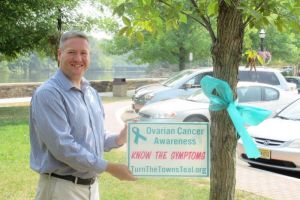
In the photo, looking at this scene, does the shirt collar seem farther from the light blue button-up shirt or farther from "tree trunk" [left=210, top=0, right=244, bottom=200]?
"tree trunk" [left=210, top=0, right=244, bottom=200]

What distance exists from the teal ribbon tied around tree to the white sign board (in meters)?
0.16

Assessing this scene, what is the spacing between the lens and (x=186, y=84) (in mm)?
15461

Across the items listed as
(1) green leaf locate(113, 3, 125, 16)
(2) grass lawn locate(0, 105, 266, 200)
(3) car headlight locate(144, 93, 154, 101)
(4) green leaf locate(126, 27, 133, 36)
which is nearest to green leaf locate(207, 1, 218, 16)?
(4) green leaf locate(126, 27, 133, 36)

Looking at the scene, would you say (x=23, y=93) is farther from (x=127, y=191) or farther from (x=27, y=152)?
(x=127, y=191)

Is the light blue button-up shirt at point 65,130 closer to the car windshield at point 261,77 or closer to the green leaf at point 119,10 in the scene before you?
the green leaf at point 119,10

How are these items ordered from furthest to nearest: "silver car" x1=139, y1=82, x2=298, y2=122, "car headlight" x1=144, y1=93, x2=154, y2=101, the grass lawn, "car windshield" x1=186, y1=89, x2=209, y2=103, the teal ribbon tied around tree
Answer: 1. "car headlight" x1=144, y1=93, x2=154, y2=101
2. "car windshield" x1=186, y1=89, x2=209, y2=103
3. "silver car" x1=139, y1=82, x2=298, y2=122
4. the grass lawn
5. the teal ribbon tied around tree

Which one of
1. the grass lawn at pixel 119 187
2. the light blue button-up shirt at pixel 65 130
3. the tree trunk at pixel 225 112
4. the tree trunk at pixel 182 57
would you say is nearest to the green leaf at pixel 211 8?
the tree trunk at pixel 225 112

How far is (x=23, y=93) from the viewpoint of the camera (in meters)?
25.7

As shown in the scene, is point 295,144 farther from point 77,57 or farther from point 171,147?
point 77,57

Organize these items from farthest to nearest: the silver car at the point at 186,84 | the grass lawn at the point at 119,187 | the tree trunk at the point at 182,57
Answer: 1. the tree trunk at the point at 182,57
2. the silver car at the point at 186,84
3. the grass lawn at the point at 119,187

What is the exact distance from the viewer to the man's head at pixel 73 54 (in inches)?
117

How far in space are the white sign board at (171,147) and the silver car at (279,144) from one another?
523 centimetres

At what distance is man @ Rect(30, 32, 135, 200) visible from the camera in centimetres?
278

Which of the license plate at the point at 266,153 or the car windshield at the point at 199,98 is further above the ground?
the car windshield at the point at 199,98
